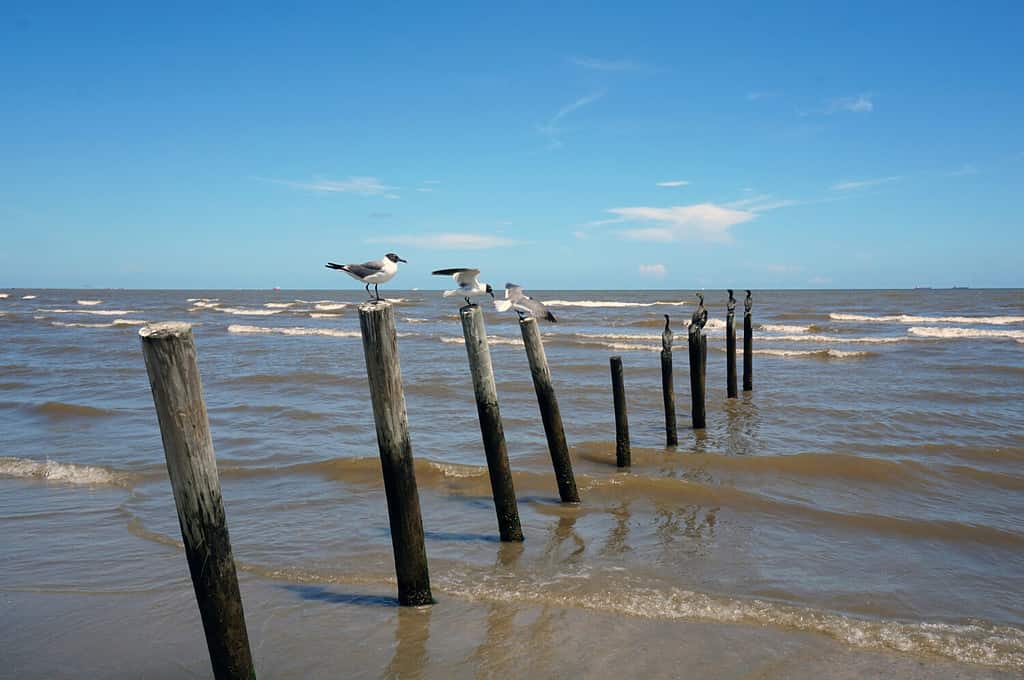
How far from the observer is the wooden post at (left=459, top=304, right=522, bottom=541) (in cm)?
637

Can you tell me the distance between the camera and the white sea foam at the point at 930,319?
121 ft

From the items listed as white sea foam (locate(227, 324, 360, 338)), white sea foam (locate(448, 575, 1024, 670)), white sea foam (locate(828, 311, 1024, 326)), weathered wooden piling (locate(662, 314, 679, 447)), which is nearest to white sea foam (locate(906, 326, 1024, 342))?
white sea foam (locate(828, 311, 1024, 326))

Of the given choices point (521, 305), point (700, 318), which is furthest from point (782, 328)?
point (521, 305)

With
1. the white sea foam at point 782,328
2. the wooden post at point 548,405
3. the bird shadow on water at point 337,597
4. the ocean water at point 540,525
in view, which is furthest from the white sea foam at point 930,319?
the bird shadow on water at point 337,597

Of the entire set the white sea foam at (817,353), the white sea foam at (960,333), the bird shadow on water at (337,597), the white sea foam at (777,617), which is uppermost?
the bird shadow on water at (337,597)

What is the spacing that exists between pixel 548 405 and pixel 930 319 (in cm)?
4080

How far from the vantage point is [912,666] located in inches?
183

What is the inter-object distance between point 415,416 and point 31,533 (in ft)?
23.8

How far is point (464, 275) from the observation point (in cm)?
756

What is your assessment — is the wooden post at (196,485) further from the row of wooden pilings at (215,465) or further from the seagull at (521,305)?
the seagull at (521,305)

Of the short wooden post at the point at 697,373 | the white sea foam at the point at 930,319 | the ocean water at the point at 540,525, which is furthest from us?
the white sea foam at the point at 930,319

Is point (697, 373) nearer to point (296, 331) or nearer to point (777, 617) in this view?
point (777, 617)

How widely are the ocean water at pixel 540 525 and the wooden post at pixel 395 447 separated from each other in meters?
0.31

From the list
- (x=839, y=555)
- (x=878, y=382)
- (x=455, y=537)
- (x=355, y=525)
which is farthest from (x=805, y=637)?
(x=878, y=382)
